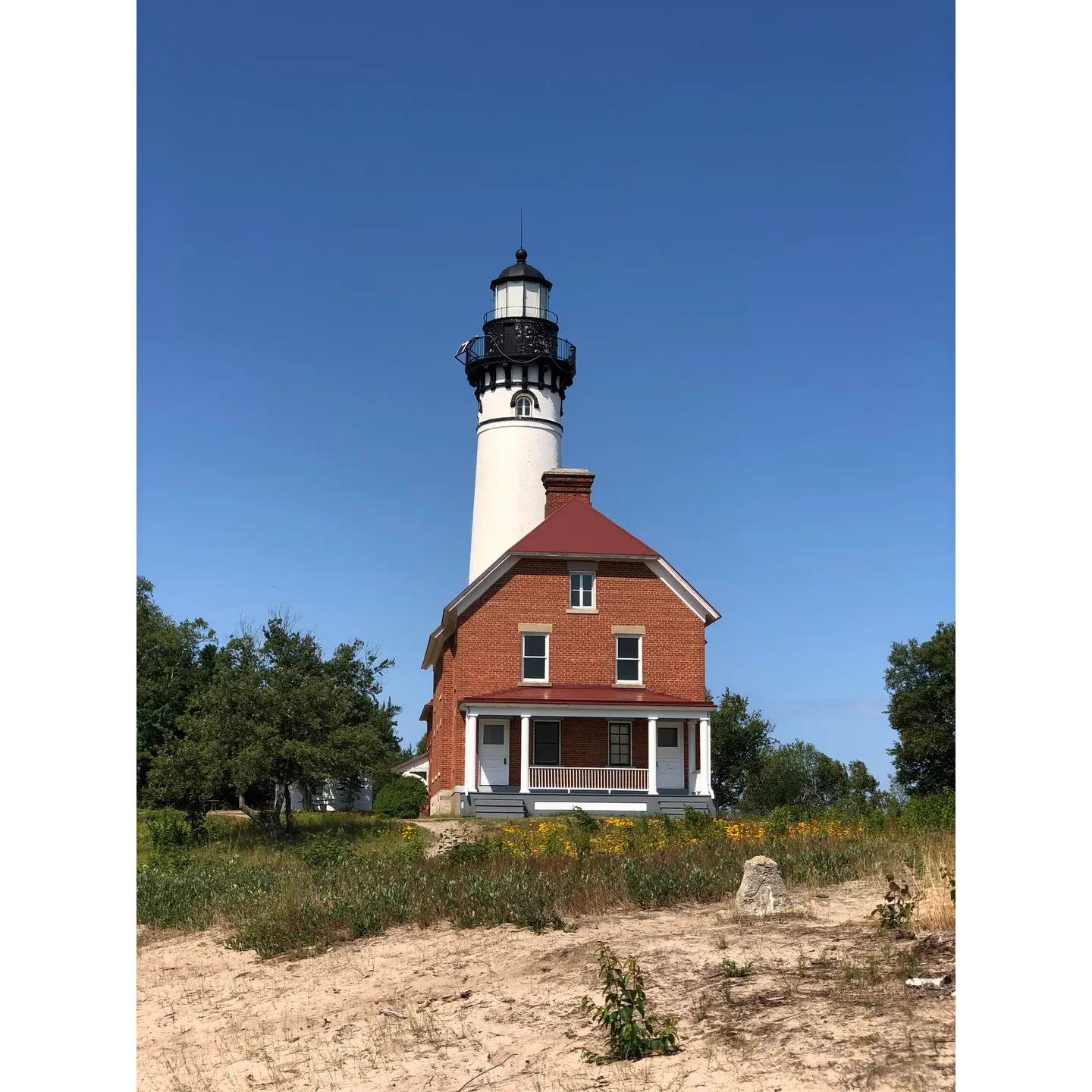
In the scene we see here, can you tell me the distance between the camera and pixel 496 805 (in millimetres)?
32438

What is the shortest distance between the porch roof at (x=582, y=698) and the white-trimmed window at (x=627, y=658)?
0.44 m

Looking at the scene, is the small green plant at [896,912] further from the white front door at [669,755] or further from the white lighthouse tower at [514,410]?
the white lighthouse tower at [514,410]

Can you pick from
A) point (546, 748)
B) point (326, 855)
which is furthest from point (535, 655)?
point (326, 855)

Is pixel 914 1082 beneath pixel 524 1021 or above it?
above

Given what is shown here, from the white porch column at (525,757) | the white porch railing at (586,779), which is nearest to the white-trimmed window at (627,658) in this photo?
the white porch railing at (586,779)

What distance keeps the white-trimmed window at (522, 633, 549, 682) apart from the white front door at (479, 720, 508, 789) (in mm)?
1652

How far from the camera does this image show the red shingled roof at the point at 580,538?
114ft

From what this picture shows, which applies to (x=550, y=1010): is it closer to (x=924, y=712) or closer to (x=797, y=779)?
(x=924, y=712)

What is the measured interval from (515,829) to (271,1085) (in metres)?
14.7

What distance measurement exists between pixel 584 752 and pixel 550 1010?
85.3 feet

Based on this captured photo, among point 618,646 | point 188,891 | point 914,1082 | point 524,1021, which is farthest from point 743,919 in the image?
point 618,646

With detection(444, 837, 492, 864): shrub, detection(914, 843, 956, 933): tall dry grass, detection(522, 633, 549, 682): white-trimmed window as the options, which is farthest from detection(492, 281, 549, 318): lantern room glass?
detection(914, 843, 956, 933): tall dry grass

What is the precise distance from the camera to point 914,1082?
5.55m
